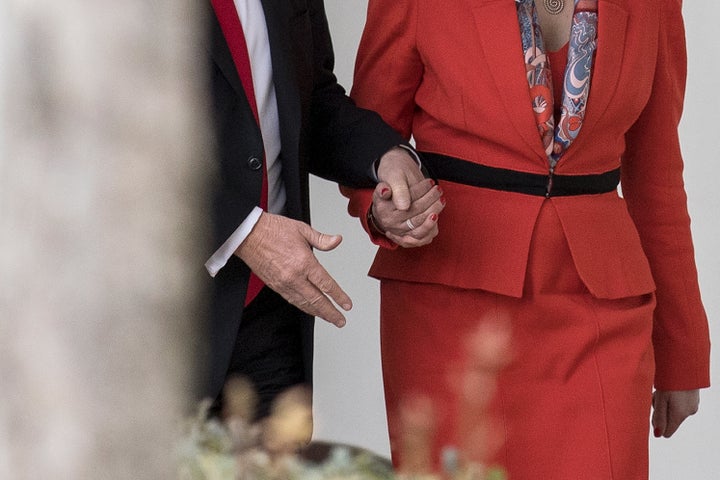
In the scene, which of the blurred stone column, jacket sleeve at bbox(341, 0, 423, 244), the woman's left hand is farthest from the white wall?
the blurred stone column

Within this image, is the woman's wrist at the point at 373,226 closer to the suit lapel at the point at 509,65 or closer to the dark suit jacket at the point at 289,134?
the dark suit jacket at the point at 289,134

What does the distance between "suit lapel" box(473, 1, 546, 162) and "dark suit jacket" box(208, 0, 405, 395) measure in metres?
0.19

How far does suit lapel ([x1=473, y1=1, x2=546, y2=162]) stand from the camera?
1.70m

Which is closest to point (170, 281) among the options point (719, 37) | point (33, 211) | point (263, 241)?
point (33, 211)

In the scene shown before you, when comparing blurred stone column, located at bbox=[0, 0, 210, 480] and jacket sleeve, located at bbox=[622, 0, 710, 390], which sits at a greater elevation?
blurred stone column, located at bbox=[0, 0, 210, 480]

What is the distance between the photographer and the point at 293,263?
1.45 m

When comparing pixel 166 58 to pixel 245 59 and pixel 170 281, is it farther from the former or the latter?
pixel 245 59

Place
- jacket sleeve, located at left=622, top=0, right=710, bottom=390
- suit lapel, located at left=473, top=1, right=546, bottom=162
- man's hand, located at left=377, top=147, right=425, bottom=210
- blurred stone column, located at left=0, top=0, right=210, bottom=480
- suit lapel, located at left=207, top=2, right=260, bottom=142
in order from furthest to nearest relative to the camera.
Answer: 1. jacket sleeve, located at left=622, top=0, right=710, bottom=390
2. suit lapel, located at left=473, top=1, right=546, bottom=162
3. man's hand, located at left=377, top=147, right=425, bottom=210
4. suit lapel, located at left=207, top=2, right=260, bottom=142
5. blurred stone column, located at left=0, top=0, right=210, bottom=480

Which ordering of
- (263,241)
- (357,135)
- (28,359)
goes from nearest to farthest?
(28,359), (263,241), (357,135)

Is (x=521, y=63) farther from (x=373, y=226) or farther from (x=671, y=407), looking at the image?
(x=671, y=407)

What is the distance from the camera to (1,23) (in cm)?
38

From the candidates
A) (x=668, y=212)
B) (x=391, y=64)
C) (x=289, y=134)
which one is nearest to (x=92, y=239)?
(x=289, y=134)

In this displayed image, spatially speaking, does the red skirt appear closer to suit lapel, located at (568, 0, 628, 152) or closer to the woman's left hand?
suit lapel, located at (568, 0, 628, 152)

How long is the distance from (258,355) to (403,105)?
479mm
